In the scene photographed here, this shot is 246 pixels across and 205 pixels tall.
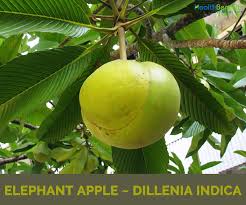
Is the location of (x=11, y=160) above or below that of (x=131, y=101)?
below

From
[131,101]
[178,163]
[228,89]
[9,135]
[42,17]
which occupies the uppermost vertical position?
[42,17]

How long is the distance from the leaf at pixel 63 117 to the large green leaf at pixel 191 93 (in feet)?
0.44

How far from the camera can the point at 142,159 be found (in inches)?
34.1

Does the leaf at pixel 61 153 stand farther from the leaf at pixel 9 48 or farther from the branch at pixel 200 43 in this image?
the branch at pixel 200 43

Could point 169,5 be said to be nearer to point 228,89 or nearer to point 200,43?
point 200,43

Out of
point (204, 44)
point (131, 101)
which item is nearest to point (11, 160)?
point (204, 44)

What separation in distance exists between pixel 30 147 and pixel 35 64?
2.49 ft

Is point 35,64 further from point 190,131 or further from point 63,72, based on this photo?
point 190,131

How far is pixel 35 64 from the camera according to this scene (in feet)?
2.35

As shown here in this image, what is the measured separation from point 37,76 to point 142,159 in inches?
11.2

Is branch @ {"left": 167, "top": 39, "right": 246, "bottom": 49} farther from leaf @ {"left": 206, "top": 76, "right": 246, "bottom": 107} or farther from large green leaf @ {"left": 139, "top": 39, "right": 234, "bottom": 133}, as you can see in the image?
leaf @ {"left": 206, "top": 76, "right": 246, "bottom": 107}

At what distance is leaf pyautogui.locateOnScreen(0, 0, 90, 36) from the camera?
2.06 feet

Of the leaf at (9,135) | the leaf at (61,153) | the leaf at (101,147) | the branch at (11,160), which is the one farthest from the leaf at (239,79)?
the branch at (11,160)

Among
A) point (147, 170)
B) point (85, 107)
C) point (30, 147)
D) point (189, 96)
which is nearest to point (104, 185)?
point (147, 170)
